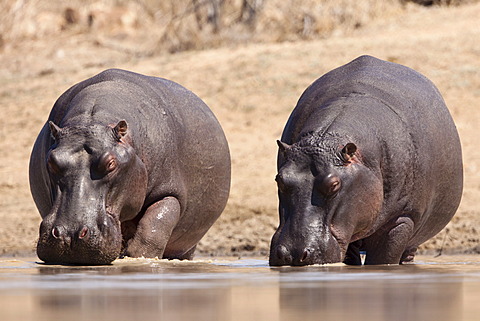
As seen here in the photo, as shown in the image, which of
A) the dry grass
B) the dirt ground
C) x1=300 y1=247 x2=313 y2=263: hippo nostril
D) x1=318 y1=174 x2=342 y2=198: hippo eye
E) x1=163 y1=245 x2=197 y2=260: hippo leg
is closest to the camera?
x1=300 y1=247 x2=313 y2=263: hippo nostril

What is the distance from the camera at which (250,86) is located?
627 inches

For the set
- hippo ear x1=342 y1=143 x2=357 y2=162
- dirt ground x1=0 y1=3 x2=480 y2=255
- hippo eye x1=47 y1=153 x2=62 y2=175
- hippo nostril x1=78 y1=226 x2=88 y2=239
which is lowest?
hippo nostril x1=78 y1=226 x2=88 y2=239

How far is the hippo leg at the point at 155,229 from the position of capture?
24.3 feet

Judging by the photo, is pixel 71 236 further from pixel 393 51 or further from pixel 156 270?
pixel 393 51

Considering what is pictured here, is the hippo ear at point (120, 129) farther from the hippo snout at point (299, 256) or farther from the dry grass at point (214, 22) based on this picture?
the dry grass at point (214, 22)

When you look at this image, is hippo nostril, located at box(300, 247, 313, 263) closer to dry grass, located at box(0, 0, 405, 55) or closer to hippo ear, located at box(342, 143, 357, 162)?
hippo ear, located at box(342, 143, 357, 162)

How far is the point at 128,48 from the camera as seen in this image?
67.1 ft

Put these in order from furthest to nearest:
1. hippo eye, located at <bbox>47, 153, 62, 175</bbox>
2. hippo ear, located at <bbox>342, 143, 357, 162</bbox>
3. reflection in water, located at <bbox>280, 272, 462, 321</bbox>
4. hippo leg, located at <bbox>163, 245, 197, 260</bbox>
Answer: hippo leg, located at <bbox>163, 245, 197, 260</bbox>
hippo eye, located at <bbox>47, 153, 62, 175</bbox>
hippo ear, located at <bbox>342, 143, 357, 162</bbox>
reflection in water, located at <bbox>280, 272, 462, 321</bbox>

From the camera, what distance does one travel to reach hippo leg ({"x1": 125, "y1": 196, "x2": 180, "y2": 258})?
7.39 m

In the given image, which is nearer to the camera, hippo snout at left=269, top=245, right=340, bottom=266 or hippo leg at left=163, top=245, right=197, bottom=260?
hippo snout at left=269, top=245, right=340, bottom=266

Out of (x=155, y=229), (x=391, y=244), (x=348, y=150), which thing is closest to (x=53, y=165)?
(x=155, y=229)

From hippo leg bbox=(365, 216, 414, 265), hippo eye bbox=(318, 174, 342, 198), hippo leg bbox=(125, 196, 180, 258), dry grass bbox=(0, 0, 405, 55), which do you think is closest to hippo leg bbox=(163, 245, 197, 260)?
hippo leg bbox=(125, 196, 180, 258)

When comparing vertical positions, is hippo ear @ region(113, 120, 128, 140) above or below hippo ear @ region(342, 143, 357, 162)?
above

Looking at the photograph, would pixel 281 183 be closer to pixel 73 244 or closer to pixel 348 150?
pixel 348 150
